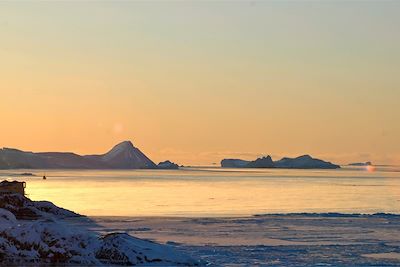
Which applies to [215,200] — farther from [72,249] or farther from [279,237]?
[72,249]

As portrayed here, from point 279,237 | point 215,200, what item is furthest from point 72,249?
point 215,200

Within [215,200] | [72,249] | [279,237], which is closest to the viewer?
[72,249]

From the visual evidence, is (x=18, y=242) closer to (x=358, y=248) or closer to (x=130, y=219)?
(x=358, y=248)

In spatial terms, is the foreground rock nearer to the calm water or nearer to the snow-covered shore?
the snow-covered shore

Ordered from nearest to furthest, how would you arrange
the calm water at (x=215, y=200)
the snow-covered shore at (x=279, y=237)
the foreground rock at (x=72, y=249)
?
the foreground rock at (x=72, y=249) → the snow-covered shore at (x=279, y=237) → the calm water at (x=215, y=200)

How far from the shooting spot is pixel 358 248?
26641 mm

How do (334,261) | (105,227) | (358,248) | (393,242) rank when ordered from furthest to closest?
(105,227) → (393,242) → (358,248) → (334,261)

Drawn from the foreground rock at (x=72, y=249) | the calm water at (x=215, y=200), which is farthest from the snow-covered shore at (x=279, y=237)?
the calm water at (x=215, y=200)

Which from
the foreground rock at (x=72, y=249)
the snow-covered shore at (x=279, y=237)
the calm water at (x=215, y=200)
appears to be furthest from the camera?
the calm water at (x=215, y=200)

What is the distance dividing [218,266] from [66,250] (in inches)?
183

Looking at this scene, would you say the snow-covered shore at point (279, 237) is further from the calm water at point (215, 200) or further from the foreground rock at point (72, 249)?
the calm water at point (215, 200)

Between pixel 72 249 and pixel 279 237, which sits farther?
pixel 279 237

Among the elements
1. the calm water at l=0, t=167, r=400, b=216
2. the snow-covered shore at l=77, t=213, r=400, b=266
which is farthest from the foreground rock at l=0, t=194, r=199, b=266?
the calm water at l=0, t=167, r=400, b=216

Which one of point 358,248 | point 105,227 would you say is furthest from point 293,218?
point 358,248
